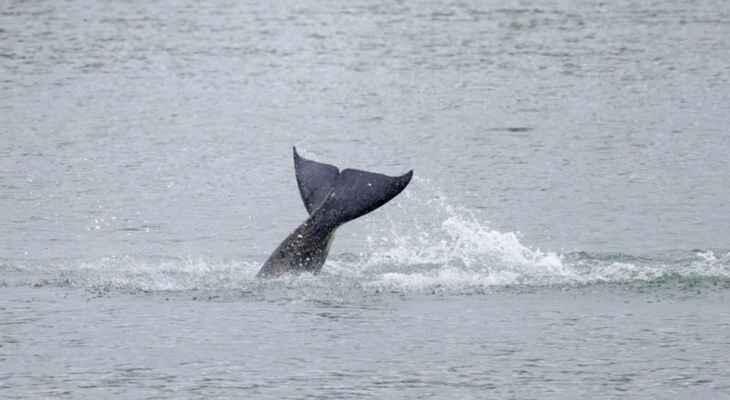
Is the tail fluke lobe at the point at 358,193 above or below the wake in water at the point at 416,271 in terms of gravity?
above

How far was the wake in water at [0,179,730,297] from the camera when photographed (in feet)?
67.9

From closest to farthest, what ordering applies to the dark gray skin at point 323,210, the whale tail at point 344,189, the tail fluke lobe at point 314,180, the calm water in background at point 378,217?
the calm water in background at point 378,217 < the whale tail at point 344,189 < the dark gray skin at point 323,210 < the tail fluke lobe at point 314,180

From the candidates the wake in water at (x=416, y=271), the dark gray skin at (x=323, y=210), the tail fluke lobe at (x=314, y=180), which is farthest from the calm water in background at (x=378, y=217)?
the tail fluke lobe at (x=314, y=180)

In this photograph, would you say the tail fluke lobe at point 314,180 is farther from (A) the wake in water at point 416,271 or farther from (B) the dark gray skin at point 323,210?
(A) the wake in water at point 416,271

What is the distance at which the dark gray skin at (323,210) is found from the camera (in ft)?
65.8

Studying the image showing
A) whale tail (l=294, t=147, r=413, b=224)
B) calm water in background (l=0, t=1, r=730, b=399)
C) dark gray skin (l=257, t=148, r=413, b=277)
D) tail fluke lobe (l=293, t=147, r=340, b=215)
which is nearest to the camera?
calm water in background (l=0, t=1, r=730, b=399)

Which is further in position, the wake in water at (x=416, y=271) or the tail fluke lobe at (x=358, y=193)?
the wake in water at (x=416, y=271)

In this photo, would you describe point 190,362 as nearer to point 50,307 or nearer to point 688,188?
point 50,307

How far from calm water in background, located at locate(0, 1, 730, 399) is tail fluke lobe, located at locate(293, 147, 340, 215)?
35.2 inches

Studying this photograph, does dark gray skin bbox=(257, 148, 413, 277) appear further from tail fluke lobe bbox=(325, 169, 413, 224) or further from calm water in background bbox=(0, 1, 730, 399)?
calm water in background bbox=(0, 1, 730, 399)

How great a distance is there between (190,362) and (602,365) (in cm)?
402

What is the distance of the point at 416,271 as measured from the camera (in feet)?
71.1

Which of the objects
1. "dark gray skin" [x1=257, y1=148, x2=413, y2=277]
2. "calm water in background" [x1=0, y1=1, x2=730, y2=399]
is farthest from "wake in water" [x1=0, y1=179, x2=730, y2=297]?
"dark gray skin" [x1=257, y1=148, x2=413, y2=277]

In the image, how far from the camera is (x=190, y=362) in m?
17.6
